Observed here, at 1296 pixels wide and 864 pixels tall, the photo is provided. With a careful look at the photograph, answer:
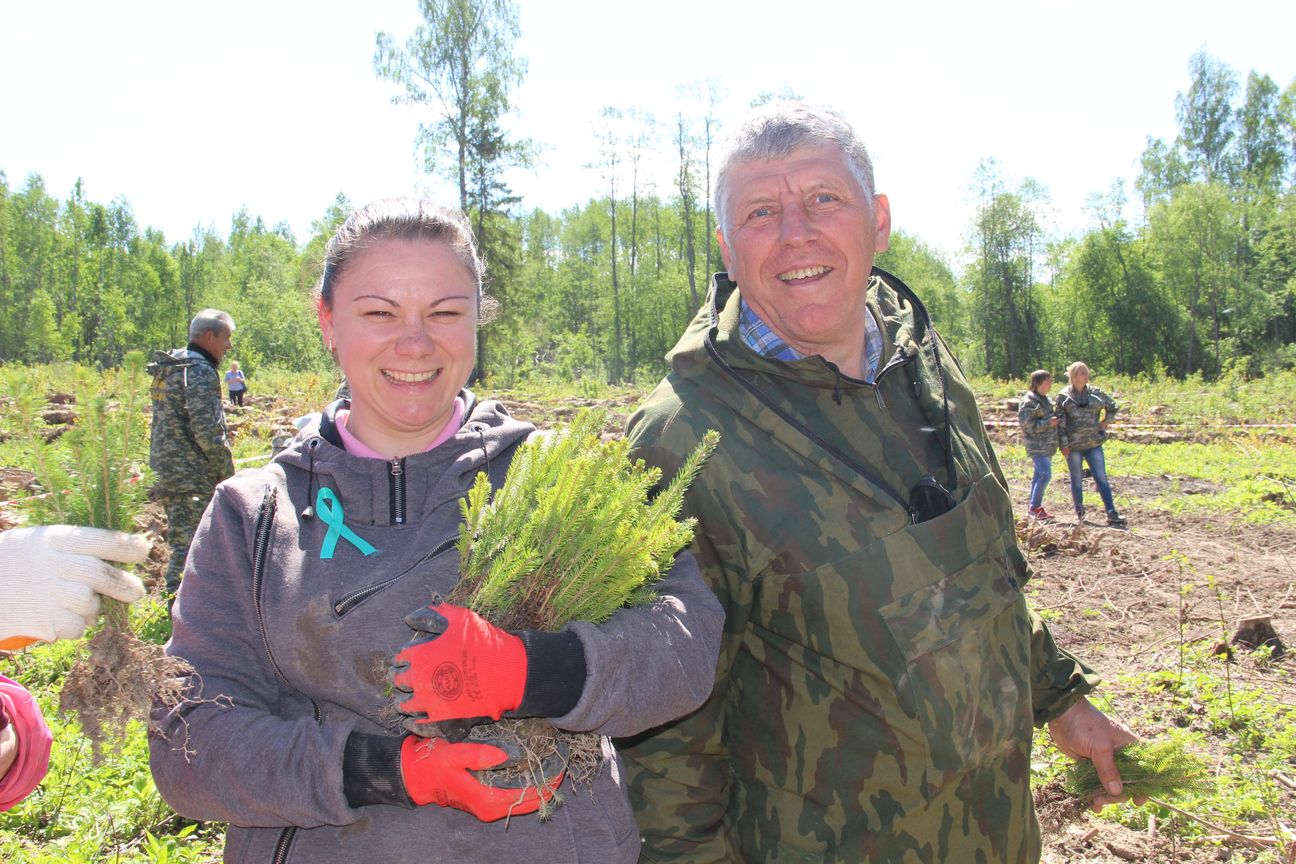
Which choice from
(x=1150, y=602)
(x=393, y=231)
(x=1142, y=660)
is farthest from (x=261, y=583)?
(x=1150, y=602)

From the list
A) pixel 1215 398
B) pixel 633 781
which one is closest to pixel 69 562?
pixel 633 781

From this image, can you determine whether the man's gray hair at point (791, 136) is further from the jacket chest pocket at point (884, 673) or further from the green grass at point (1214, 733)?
the green grass at point (1214, 733)

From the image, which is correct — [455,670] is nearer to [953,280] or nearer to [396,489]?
[396,489]

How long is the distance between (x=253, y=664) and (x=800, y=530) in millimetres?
1147

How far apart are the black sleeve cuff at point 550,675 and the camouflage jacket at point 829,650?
1.78 feet

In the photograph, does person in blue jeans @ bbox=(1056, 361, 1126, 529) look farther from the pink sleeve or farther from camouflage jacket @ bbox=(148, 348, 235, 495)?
the pink sleeve

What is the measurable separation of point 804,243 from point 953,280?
66.0 metres

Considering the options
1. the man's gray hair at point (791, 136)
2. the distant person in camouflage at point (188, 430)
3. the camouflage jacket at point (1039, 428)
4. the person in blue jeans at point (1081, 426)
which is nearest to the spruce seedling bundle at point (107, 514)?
the man's gray hair at point (791, 136)

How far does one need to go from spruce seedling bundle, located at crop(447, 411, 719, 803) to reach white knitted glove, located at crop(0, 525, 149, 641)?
619 millimetres

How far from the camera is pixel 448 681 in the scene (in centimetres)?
131

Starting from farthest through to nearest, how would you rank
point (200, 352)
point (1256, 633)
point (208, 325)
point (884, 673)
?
1. point (200, 352)
2. point (208, 325)
3. point (1256, 633)
4. point (884, 673)

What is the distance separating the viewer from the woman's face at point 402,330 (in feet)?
5.57

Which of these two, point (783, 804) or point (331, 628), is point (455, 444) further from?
point (783, 804)

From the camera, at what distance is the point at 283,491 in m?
1.65
